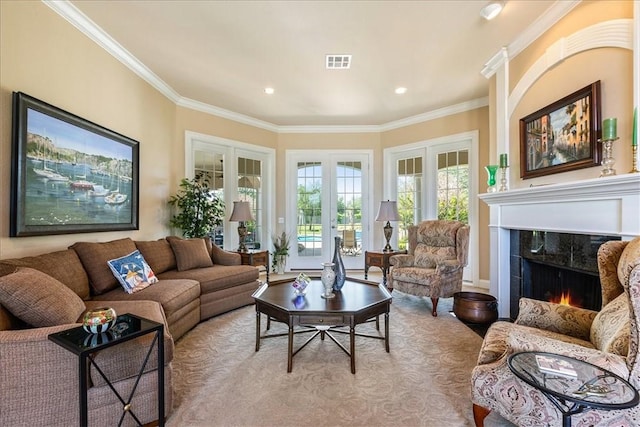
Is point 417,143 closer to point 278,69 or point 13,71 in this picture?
point 278,69

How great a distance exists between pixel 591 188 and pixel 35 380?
134 inches

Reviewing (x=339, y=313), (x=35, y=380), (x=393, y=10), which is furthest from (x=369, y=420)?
(x=393, y=10)

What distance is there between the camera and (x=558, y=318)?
192cm

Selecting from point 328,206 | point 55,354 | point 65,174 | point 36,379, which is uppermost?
point 65,174

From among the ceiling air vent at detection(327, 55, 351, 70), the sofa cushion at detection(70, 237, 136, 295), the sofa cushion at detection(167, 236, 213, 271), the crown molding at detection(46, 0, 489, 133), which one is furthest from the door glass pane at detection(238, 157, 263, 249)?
the sofa cushion at detection(70, 237, 136, 295)

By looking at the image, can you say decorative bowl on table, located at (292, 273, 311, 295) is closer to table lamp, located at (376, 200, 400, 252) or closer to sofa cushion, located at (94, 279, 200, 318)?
sofa cushion, located at (94, 279, 200, 318)

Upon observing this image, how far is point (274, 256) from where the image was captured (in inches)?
225

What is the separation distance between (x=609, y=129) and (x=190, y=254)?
3.92m

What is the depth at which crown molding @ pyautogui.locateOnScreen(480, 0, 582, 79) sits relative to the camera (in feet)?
8.46

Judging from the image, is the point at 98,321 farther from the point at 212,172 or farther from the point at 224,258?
the point at 212,172

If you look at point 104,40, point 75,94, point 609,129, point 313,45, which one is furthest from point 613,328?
point 104,40

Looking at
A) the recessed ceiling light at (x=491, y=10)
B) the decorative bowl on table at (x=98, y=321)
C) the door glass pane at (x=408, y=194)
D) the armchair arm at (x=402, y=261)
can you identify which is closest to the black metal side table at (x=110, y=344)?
the decorative bowl on table at (x=98, y=321)

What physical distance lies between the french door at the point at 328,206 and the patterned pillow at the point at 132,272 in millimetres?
3203

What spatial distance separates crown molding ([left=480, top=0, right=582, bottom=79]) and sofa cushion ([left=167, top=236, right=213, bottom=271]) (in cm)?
401
